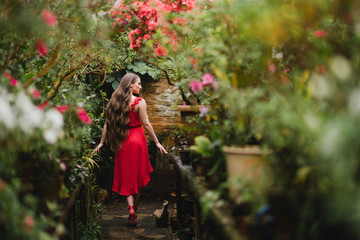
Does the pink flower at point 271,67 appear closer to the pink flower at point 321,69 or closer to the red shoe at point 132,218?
the pink flower at point 321,69

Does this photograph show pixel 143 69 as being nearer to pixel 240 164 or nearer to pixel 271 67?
pixel 271 67

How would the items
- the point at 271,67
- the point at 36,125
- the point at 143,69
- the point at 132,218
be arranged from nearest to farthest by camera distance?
the point at 36,125 → the point at 271,67 → the point at 132,218 → the point at 143,69

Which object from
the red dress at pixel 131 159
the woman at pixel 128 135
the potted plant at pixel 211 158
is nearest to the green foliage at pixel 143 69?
the woman at pixel 128 135

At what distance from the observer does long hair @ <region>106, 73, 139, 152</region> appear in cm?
461

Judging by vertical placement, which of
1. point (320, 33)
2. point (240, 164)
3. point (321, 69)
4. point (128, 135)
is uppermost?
point (320, 33)

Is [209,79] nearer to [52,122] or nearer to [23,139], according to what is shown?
[52,122]

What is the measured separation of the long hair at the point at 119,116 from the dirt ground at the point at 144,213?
3.61 ft

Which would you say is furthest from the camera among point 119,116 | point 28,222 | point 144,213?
point 144,213

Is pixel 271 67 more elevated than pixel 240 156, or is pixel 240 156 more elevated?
pixel 271 67

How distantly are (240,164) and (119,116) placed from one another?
313cm

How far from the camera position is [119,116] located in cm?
463

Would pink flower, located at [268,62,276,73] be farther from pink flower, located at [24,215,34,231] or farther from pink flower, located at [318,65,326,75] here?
pink flower, located at [24,215,34,231]

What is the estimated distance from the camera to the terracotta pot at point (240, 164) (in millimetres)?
1584

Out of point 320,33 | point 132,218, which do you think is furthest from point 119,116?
point 320,33
